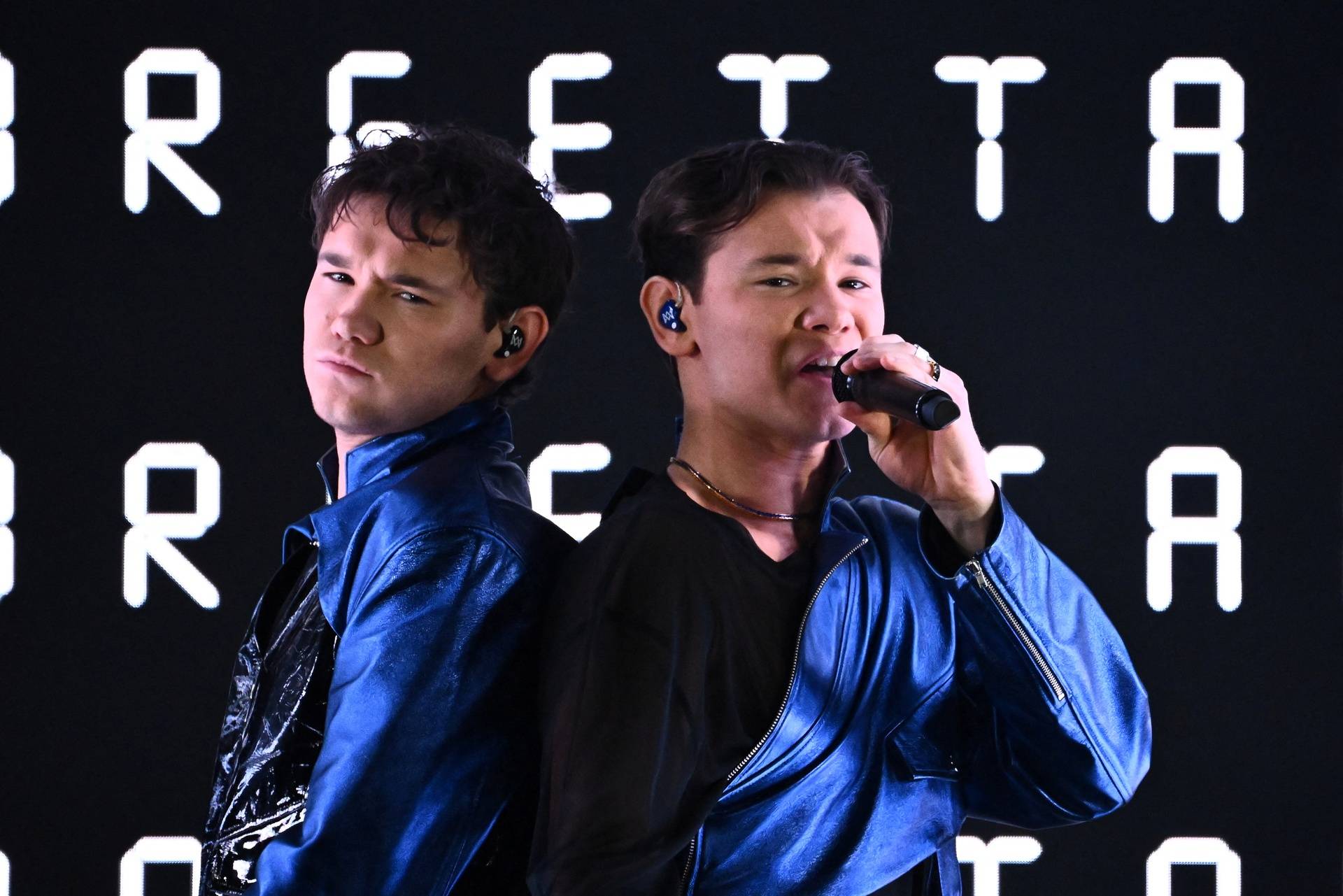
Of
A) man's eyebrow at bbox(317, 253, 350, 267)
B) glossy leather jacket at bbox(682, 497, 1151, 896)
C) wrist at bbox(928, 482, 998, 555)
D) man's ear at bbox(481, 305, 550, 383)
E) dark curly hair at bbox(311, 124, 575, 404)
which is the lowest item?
glossy leather jacket at bbox(682, 497, 1151, 896)

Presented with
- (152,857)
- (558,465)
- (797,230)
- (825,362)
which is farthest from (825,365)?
(152,857)

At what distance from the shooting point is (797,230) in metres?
1.13

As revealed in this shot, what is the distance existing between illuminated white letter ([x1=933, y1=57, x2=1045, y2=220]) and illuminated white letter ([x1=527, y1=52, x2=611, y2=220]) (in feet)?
1.60

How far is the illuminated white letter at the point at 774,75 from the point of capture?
2.16 meters

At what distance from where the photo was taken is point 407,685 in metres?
1.04

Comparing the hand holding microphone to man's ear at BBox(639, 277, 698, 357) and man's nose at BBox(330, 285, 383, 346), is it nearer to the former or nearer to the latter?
man's ear at BBox(639, 277, 698, 357)

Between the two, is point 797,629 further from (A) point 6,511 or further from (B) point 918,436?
(A) point 6,511

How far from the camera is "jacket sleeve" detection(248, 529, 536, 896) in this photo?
103 cm

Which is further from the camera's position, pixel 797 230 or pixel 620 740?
pixel 797 230

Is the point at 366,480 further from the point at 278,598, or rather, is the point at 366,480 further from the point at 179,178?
the point at 179,178

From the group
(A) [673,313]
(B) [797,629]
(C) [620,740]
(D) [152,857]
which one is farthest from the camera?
(D) [152,857]

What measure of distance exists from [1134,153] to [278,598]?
147 centimetres

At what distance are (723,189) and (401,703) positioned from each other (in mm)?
448

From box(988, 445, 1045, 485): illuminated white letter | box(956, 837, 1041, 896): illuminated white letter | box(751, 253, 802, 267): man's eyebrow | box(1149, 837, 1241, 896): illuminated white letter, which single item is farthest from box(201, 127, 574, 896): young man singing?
box(1149, 837, 1241, 896): illuminated white letter
